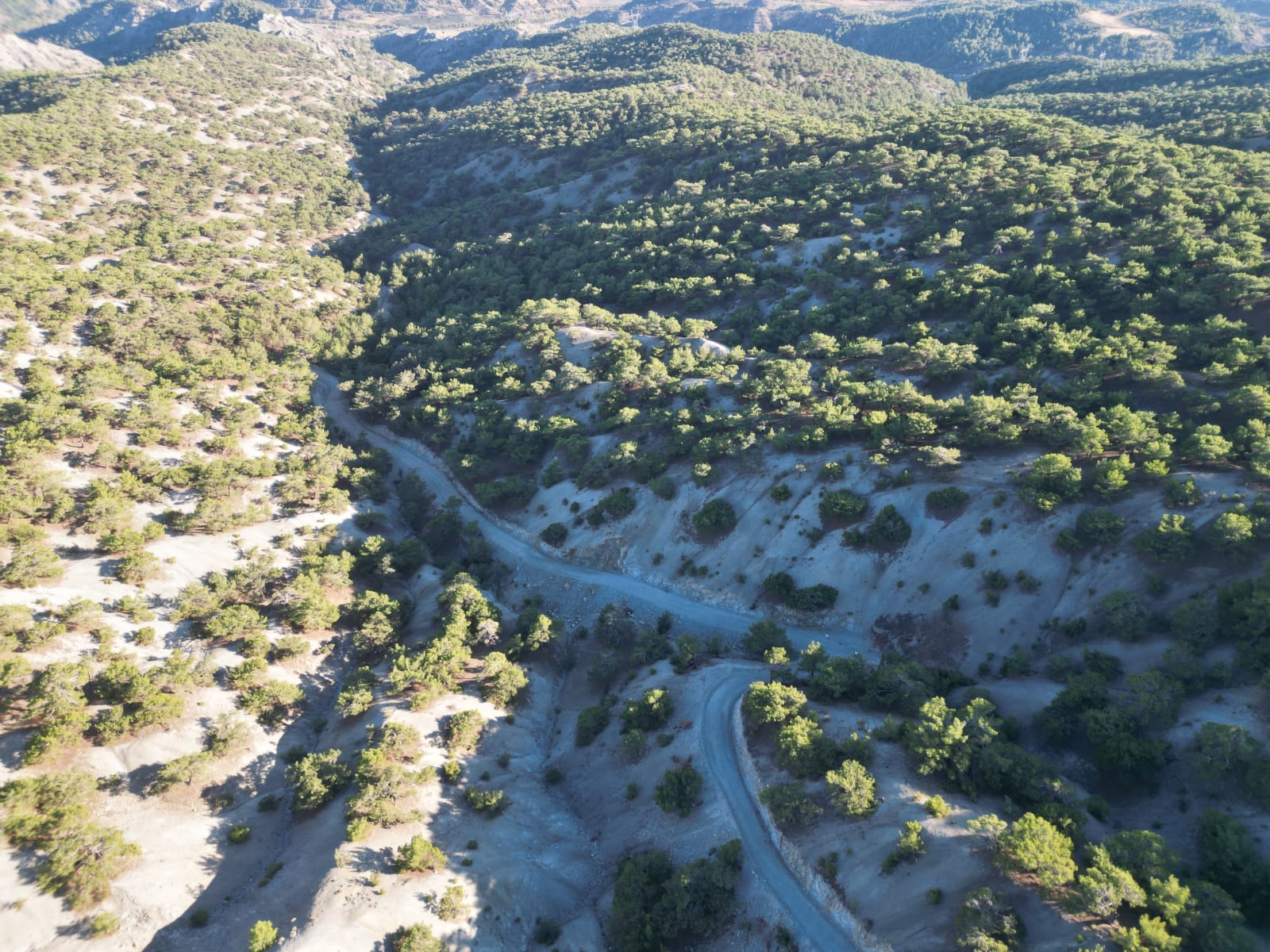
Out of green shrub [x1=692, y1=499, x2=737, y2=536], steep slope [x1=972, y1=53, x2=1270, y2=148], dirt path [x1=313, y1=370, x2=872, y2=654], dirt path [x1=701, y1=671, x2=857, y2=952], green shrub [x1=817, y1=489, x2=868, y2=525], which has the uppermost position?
steep slope [x1=972, y1=53, x2=1270, y2=148]

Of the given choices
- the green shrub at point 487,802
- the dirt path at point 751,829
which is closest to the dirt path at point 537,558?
the dirt path at point 751,829

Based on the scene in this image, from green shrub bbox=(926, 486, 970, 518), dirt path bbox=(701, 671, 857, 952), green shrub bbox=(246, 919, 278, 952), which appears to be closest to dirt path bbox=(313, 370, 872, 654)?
dirt path bbox=(701, 671, 857, 952)

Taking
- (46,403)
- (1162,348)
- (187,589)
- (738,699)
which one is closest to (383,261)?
(46,403)

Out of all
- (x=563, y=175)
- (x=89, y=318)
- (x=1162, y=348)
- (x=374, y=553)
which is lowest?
(x=374, y=553)

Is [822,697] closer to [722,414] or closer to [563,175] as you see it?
[722,414]

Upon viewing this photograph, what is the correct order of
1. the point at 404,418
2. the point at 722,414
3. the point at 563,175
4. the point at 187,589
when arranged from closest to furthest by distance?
the point at 187,589
the point at 722,414
the point at 404,418
the point at 563,175

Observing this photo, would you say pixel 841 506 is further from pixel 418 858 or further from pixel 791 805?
pixel 418 858

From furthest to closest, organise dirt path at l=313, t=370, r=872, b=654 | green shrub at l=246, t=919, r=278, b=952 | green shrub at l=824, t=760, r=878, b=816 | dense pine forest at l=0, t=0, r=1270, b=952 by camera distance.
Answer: dirt path at l=313, t=370, r=872, b=654, dense pine forest at l=0, t=0, r=1270, b=952, green shrub at l=824, t=760, r=878, b=816, green shrub at l=246, t=919, r=278, b=952

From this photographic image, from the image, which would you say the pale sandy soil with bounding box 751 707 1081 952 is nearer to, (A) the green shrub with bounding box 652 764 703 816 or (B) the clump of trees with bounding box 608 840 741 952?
(B) the clump of trees with bounding box 608 840 741 952
